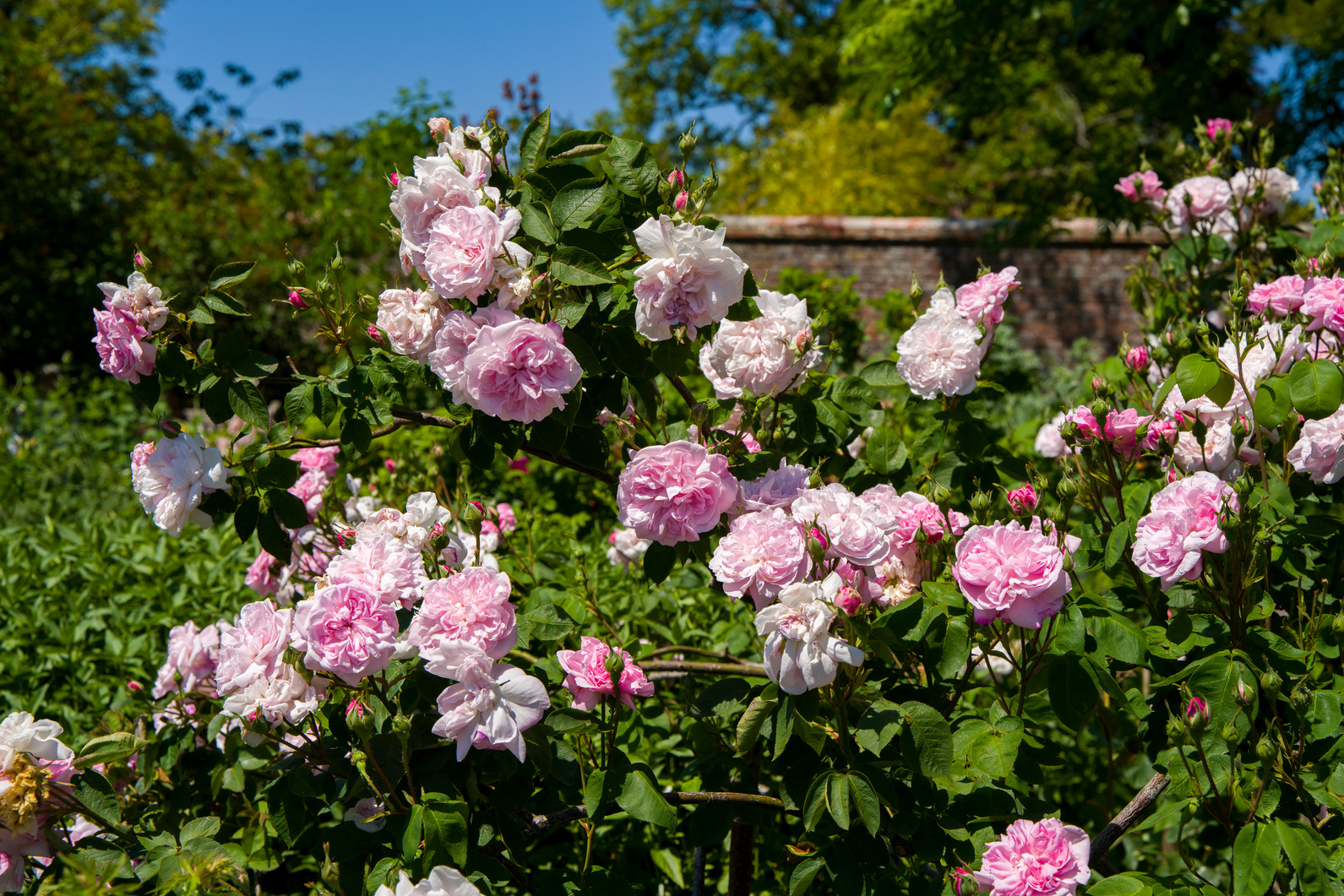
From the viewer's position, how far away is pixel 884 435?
1710mm

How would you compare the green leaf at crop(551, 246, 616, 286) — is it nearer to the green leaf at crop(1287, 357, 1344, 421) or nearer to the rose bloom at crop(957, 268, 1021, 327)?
the rose bloom at crop(957, 268, 1021, 327)

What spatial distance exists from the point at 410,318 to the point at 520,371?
225 millimetres

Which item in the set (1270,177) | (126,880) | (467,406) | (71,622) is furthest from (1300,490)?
(71,622)

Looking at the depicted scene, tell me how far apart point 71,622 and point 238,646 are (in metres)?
1.61

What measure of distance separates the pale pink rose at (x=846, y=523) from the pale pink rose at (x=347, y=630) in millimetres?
573

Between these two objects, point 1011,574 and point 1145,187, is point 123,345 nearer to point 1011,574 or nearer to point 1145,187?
point 1011,574

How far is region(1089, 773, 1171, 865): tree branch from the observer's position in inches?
56.4

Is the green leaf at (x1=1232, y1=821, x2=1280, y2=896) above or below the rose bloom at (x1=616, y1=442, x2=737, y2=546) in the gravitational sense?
below

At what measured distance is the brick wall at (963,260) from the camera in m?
7.79

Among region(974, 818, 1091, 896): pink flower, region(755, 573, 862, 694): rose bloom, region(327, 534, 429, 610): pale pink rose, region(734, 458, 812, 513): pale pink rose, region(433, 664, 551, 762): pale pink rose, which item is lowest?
region(974, 818, 1091, 896): pink flower

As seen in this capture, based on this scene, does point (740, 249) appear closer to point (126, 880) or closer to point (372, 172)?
point (372, 172)

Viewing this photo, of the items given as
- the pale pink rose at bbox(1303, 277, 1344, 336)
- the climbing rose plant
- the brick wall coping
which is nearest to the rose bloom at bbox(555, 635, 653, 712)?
the climbing rose plant

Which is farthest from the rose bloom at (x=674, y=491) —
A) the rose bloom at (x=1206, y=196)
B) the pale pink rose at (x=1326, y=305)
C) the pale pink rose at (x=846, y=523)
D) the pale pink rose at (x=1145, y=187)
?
the pale pink rose at (x=1145, y=187)

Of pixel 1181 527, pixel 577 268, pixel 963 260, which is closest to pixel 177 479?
pixel 577 268
